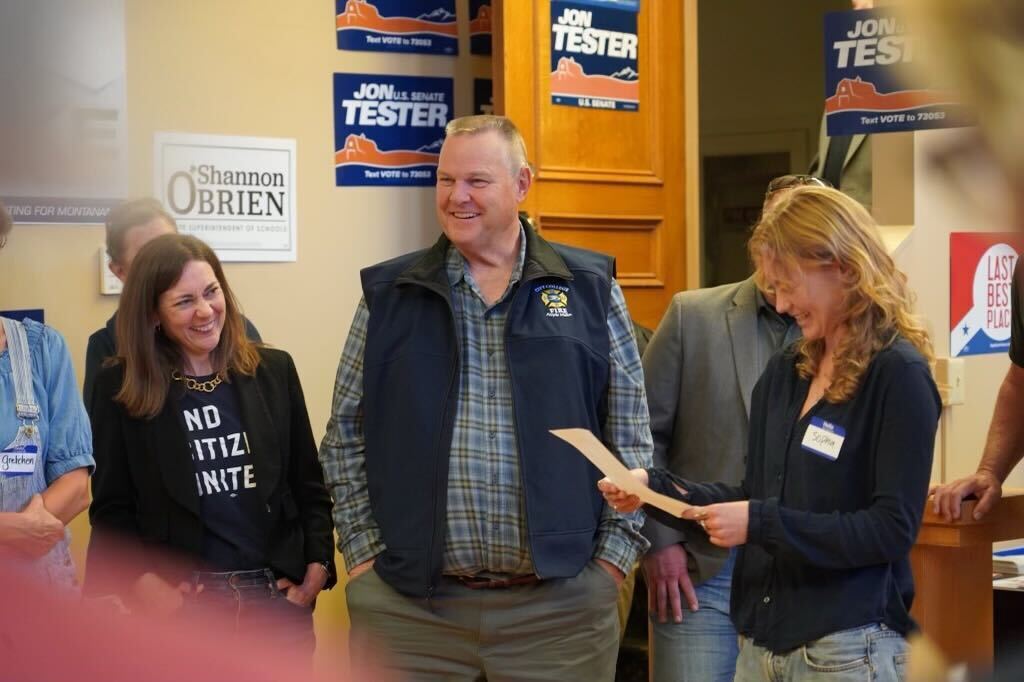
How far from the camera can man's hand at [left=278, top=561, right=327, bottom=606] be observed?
114 inches

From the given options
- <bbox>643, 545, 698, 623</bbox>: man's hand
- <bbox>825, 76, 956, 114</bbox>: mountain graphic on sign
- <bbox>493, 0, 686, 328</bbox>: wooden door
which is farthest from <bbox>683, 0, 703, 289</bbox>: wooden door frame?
<bbox>825, 76, 956, 114</bbox>: mountain graphic on sign

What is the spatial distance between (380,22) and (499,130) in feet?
7.77

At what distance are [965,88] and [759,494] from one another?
196 cm

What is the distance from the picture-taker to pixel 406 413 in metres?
2.71

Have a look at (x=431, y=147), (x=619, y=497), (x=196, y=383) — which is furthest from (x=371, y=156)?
(x=619, y=497)

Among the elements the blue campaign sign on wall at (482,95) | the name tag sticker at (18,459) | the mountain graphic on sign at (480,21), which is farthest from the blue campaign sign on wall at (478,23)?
the name tag sticker at (18,459)

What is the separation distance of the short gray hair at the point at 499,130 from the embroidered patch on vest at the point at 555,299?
0.26 meters

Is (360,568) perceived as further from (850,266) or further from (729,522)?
(850,266)

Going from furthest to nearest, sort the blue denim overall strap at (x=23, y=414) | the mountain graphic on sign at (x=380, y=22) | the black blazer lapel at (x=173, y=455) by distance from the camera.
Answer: the mountain graphic on sign at (x=380, y=22) → the black blazer lapel at (x=173, y=455) → the blue denim overall strap at (x=23, y=414)

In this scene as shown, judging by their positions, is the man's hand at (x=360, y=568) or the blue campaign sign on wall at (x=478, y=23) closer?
the man's hand at (x=360, y=568)

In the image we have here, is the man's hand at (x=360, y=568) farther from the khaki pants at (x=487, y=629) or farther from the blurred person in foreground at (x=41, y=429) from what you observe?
the blurred person in foreground at (x=41, y=429)

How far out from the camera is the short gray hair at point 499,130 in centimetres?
279

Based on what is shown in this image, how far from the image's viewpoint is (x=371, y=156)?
5059 mm

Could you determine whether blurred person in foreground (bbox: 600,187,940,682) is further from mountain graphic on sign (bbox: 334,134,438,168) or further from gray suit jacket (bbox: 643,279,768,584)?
mountain graphic on sign (bbox: 334,134,438,168)
